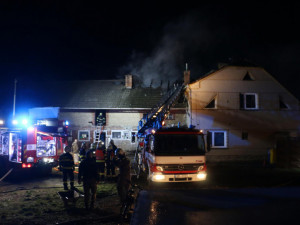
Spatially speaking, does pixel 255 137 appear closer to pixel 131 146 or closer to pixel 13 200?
pixel 131 146

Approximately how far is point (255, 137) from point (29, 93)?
21.0m

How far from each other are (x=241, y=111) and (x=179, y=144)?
33.8 feet

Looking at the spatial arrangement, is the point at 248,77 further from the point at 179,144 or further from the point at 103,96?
A: the point at 103,96

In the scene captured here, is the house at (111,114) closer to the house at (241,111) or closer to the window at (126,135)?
the window at (126,135)

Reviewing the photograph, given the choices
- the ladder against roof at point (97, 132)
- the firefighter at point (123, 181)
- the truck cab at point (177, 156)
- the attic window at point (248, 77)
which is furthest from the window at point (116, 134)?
the firefighter at point (123, 181)

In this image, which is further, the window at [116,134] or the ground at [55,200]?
the window at [116,134]

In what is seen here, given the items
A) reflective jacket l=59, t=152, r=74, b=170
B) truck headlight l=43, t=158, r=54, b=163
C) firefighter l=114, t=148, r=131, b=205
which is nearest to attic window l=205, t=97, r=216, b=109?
truck headlight l=43, t=158, r=54, b=163

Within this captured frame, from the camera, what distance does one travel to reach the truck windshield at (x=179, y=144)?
372 inches

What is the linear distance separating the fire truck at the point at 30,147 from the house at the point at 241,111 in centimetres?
909

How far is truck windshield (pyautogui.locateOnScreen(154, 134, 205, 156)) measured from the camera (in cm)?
945

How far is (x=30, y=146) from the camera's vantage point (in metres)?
11.7

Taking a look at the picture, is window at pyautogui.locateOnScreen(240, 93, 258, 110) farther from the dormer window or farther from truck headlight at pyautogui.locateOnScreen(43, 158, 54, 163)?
truck headlight at pyautogui.locateOnScreen(43, 158, 54, 163)

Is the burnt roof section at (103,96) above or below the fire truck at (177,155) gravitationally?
above

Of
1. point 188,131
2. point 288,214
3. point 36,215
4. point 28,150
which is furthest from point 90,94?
point 288,214
